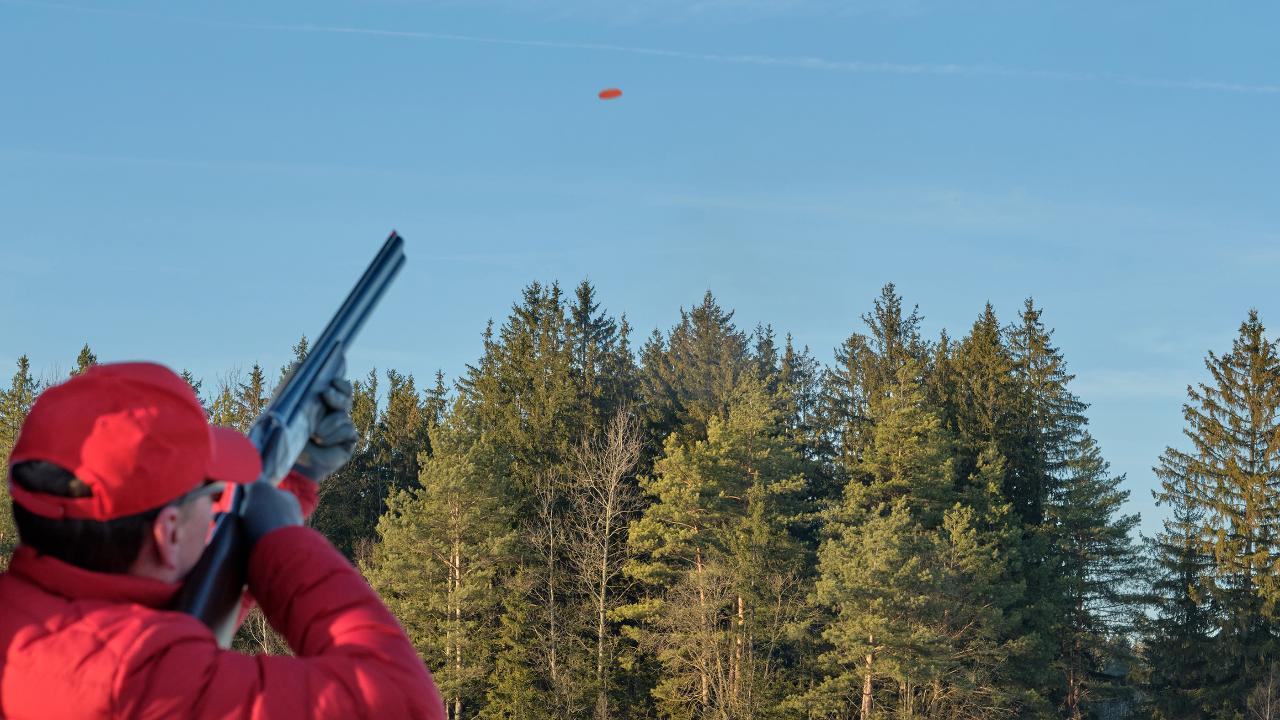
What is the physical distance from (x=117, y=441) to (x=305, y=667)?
1.28ft

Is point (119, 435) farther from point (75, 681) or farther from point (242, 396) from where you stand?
point (242, 396)

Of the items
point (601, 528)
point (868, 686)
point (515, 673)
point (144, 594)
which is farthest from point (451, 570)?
point (144, 594)

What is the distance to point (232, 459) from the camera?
2.12 metres

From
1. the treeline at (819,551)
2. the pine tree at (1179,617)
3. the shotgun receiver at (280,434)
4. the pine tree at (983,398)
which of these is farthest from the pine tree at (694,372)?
the shotgun receiver at (280,434)

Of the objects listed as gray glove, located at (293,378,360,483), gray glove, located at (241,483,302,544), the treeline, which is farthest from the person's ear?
the treeline

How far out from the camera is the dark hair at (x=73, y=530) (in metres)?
2.00

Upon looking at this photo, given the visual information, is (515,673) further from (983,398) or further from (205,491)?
(205,491)

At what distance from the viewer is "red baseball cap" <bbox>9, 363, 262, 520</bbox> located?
78.4 inches

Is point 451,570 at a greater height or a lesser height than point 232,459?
greater

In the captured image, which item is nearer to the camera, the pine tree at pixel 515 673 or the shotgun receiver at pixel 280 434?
the shotgun receiver at pixel 280 434

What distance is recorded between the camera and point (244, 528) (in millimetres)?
2182

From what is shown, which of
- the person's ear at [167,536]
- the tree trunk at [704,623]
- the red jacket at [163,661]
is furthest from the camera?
the tree trunk at [704,623]

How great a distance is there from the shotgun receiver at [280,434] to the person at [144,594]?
0.13 ft

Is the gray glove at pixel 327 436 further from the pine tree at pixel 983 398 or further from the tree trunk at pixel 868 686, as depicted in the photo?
the pine tree at pixel 983 398
